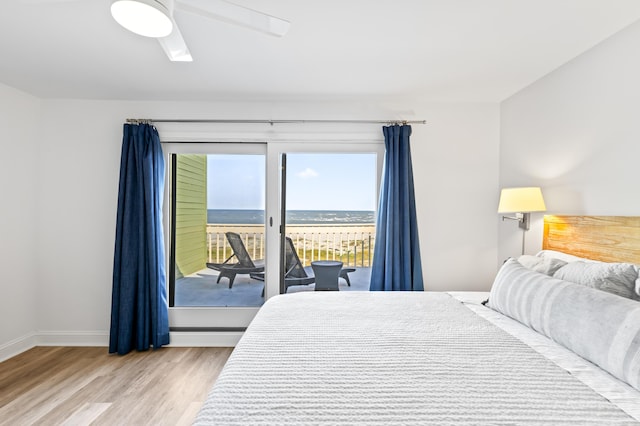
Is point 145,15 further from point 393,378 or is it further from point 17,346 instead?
point 17,346

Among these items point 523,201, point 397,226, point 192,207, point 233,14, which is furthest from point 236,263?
point 523,201

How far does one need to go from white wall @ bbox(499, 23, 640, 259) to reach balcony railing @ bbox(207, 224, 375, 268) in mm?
1403

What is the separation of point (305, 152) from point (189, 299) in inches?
76.6

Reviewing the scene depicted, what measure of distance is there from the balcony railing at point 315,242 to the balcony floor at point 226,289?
18cm

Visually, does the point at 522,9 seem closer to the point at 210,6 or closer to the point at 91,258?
the point at 210,6

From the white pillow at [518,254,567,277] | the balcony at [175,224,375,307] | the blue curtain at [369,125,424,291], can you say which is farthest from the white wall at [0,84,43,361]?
the white pillow at [518,254,567,277]

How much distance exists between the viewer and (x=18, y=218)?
10.4ft

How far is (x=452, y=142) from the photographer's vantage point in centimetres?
337

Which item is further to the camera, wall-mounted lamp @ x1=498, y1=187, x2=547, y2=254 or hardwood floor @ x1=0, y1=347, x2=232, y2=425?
wall-mounted lamp @ x1=498, y1=187, x2=547, y2=254

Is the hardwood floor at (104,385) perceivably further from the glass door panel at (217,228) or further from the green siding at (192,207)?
the green siding at (192,207)

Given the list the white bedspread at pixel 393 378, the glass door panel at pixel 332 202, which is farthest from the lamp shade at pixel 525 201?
the glass door panel at pixel 332 202

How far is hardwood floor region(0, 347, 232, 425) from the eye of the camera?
2.20 m

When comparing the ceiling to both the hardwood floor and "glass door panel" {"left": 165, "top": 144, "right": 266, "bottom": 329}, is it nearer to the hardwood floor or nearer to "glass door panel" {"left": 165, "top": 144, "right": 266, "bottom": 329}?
"glass door panel" {"left": 165, "top": 144, "right": 266, "bottom": 329}

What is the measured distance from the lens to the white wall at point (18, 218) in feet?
9.99
